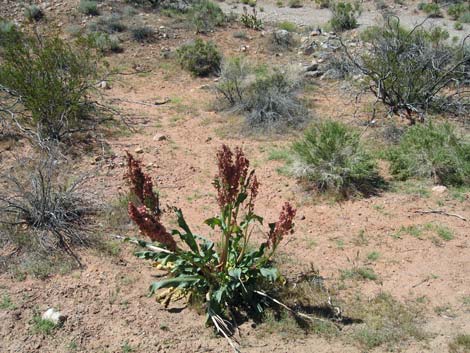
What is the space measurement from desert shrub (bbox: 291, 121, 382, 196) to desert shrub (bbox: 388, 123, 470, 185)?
0.35 m

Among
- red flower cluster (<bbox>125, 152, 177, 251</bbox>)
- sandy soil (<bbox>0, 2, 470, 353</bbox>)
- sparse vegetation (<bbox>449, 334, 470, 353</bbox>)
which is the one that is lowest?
sandy soil (<bbox>0, 2, 470, 353</bbox>)

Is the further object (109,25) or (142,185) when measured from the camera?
(109,25)

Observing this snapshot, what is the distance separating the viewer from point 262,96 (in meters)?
8.77

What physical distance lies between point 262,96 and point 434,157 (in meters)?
3.22

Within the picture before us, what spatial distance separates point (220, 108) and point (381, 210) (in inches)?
156

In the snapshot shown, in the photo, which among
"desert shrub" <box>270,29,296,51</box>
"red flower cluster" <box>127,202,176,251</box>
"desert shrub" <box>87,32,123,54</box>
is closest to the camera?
"red flower cluster" <box>127,202,176,251</box>

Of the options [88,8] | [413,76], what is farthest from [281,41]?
[88,8]

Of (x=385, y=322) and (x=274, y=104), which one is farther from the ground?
(x=274, y=104)

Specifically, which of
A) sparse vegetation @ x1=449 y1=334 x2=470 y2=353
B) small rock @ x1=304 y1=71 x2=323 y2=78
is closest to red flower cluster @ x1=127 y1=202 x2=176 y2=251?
sparse vegetation @ x1=449 y1=334 x2=470 y2=353

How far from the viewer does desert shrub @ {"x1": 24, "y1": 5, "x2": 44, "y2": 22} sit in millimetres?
13461

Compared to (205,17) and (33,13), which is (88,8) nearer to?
(33,13)

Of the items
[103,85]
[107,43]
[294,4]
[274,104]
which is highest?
[274,104]

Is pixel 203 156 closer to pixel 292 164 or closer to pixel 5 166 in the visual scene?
pixel 292 164

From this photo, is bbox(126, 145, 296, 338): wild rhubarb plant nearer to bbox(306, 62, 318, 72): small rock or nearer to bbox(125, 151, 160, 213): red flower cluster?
bbox(125, 151, 160, 213): red flower cluster
